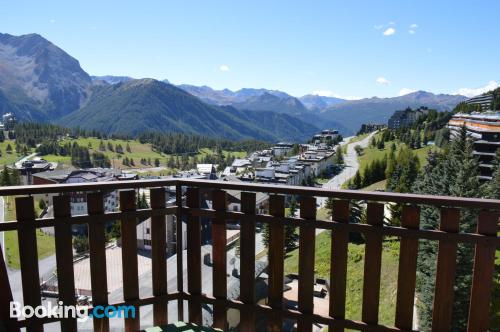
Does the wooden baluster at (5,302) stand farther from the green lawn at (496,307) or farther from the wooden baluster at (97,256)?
the green lawn at (496,307)

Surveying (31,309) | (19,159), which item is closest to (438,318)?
(31,309)

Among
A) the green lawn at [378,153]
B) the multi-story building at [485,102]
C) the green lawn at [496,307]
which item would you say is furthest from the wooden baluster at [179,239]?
the multi-story building at [485,102]

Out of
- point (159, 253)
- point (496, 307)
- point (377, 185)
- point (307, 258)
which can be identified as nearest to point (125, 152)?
point (377, 185)

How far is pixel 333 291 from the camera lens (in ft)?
10.0

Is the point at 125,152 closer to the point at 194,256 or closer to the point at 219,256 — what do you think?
the point at 194,256

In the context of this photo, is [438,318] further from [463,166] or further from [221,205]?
[463,166]

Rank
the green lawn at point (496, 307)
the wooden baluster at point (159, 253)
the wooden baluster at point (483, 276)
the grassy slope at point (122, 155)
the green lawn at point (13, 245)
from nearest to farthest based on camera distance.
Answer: the wooden baluster at point (483, 276), the wooden baluster at point (159, 253), the green lawn at point (496, 307), the green lawn at point (13, 245), the grassy slope at point (122, 155)

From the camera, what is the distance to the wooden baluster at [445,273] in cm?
275

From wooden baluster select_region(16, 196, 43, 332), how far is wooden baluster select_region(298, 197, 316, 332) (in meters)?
2.01

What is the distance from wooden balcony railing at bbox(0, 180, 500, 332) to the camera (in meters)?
2.77

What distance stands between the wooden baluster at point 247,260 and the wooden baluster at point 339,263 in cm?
65

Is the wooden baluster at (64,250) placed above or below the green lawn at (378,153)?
above

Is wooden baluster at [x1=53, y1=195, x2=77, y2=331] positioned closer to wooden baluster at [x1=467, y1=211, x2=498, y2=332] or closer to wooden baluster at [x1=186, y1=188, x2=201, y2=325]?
wooden baluster at [x1=186, y1=188, x2=201, y2=325]

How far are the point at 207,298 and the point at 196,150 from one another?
165241 millimetres
